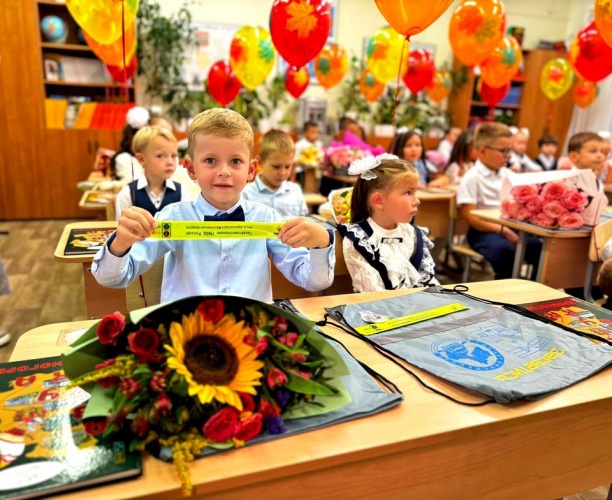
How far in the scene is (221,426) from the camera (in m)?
0.80

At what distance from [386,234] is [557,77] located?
619cm

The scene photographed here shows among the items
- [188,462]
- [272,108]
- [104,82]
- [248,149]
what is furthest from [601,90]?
[188,462]

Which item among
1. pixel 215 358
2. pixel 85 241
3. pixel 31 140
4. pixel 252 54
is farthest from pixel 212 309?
pixel 31 140

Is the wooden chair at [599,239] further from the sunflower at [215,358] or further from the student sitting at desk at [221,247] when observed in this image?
the sunflower at [215,358]

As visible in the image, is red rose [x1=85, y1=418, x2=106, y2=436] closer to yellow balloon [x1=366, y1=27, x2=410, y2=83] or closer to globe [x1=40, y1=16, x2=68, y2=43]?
yellow balloon [x1=366, y1=27, x2=410, y2=83]

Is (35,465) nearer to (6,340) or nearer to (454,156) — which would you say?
(6,340)

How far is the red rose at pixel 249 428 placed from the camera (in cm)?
80

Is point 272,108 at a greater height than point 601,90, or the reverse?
point 601,90

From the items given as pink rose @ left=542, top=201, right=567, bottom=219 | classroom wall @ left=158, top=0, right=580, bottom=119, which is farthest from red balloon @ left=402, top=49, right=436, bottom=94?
pink rose @ left=542, top=201, right=567, bottom=219

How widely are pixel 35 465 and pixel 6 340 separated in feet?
8.36

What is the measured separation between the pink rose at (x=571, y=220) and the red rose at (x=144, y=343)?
2740mm

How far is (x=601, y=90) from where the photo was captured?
8242 millimetres

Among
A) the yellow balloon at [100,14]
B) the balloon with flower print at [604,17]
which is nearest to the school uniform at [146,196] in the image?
the yellow balloon at [100,14]

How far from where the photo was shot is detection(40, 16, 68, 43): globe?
5691 mm
